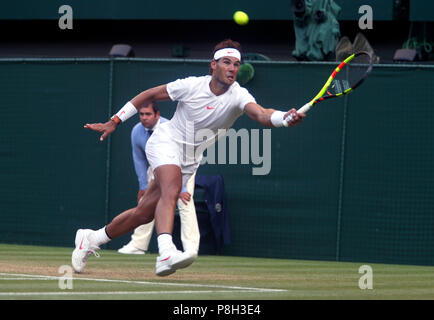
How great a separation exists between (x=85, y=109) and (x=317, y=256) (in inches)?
135

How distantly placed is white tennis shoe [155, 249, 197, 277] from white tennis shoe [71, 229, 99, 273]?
1.05m

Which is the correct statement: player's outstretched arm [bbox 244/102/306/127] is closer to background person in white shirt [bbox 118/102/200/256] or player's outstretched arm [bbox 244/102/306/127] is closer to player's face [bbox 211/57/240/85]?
player's face [bbox 211/57/240/85]

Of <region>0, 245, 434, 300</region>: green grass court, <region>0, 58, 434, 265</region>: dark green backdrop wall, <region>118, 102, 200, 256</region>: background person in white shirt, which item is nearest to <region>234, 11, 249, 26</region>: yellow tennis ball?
<region>0, 58, 434, 265</region>: dark green backdrop wall

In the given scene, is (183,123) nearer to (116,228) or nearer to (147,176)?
(116,228)

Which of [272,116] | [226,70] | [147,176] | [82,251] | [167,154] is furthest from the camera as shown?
[147,176]

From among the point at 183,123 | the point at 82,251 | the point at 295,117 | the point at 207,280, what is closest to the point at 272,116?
the point at 295,117

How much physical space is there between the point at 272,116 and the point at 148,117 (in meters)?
3.76

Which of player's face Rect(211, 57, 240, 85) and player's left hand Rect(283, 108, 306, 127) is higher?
player's face Rect(211, 57, 240, 85)

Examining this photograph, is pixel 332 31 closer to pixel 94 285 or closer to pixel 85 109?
pixel 85 109

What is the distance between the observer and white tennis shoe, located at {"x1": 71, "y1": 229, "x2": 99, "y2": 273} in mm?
7273

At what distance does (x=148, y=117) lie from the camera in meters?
10.0

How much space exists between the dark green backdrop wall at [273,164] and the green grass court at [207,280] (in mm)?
723

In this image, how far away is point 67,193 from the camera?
37.9 ft
